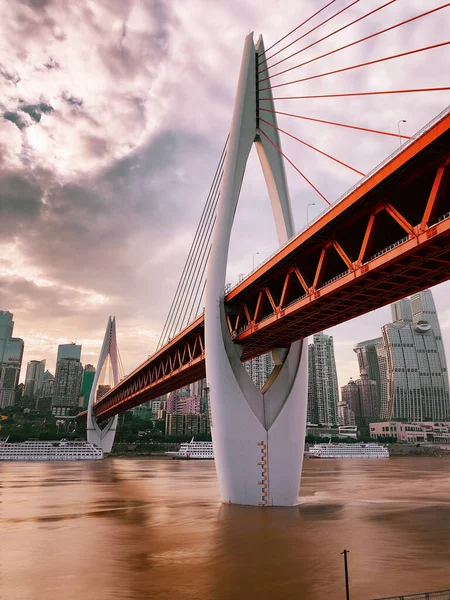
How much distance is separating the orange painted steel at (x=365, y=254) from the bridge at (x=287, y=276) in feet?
→ 0.16

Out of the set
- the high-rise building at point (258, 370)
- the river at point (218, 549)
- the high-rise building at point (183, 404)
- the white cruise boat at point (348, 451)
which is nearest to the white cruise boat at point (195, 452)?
the white cruise boat at point (348, 451)

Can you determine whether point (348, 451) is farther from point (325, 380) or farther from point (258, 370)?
point (325, 380)

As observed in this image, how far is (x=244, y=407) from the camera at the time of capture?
907 inches

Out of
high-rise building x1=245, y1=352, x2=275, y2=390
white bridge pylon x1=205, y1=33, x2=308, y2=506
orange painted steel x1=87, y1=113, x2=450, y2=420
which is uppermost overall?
high-rise building x1=245, y1=352, x2=275, y2=390

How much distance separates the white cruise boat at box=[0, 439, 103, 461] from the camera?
285ft

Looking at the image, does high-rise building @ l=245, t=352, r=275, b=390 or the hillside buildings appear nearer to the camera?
high-rise building @ l=245, t=352, r=275, b=390

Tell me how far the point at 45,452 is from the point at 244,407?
7825cm

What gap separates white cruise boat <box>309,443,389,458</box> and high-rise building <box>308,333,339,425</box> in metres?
71.5

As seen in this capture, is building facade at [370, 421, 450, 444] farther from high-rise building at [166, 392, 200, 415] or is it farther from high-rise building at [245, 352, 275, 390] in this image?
high-rise building at [166, 392, 200, 415]

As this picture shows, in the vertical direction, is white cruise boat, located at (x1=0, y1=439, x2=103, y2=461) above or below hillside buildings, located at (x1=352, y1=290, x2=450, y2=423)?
below

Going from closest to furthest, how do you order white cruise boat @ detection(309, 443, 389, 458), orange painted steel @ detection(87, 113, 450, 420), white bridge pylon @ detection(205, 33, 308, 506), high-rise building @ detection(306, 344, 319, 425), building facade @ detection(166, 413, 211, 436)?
orange painted steel @ detection(87, 113, 450, 420) < white bridge pylon @ detection(205, 33, 308, 506) < white cruise boat @ detection(309, 443, 389, 458) < building facade @ detection(166, 413, 211, 436) < high-rise building @ detection(306, 344, 319, 425)

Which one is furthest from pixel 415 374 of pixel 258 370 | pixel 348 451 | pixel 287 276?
pixel 287 276

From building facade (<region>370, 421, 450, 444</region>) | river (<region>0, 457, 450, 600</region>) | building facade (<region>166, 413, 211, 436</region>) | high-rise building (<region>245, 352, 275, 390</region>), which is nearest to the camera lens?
river (<region>0, 457, 450, 600</region>)

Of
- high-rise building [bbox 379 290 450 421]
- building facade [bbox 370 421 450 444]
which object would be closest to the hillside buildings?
high-rise building [bbox 379 290 450 421]
